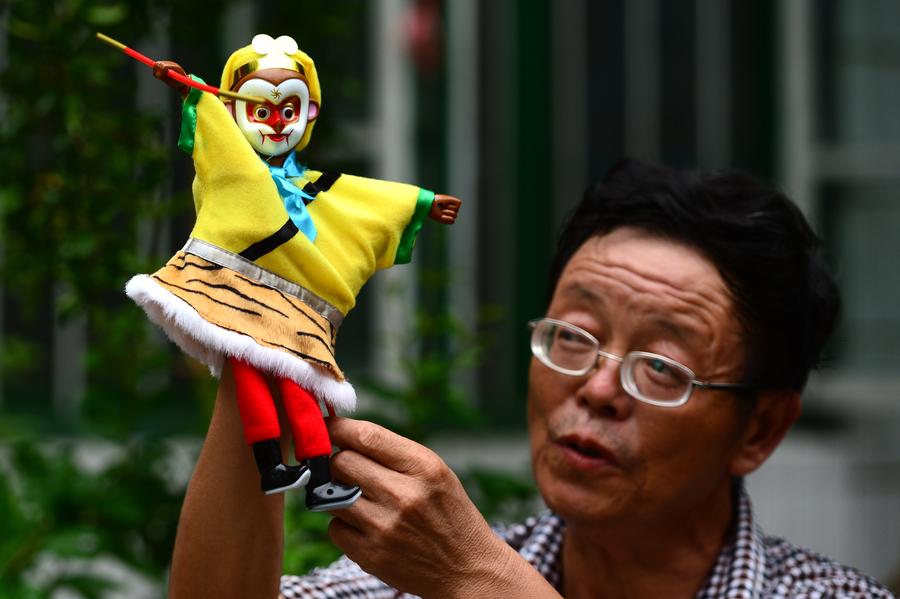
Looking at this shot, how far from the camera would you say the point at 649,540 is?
174 centimetres

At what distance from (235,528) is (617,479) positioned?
66cm

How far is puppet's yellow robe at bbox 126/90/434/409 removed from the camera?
111 cm

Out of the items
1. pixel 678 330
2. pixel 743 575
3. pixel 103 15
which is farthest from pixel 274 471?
pixel 103 15

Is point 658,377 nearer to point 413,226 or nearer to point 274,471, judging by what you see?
point 413,226

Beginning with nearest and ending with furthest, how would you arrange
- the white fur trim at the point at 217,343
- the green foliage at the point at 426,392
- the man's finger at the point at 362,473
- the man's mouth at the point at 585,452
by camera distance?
1. the white fur trim at the point at 217,343
2. the man's finger at the point at 362,473
3. the man's mouth at the point at 585,452
4. the green foliage at the point at 426,392

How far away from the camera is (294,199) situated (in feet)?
3.89

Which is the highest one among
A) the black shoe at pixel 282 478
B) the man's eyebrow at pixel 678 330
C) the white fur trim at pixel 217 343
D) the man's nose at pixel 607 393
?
the white fur trim at pixel 217 343

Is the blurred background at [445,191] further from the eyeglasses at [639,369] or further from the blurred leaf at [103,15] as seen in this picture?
the eyeglasses at [639,369]

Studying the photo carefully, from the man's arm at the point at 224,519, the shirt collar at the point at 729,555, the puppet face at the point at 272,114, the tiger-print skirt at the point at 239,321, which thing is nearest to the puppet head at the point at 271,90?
the puppet face at the point at 272,114

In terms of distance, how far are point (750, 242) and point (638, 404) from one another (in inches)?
13.0

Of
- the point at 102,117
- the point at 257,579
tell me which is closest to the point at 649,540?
the point at 257,579

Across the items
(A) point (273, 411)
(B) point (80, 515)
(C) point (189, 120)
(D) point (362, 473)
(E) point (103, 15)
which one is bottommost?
(B) point (80, 515)

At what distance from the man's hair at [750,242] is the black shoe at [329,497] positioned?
0.80 meters

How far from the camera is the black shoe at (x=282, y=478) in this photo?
1.10m
